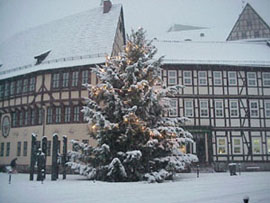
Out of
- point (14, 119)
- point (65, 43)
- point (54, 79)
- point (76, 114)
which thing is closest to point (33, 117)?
point (14, 119)

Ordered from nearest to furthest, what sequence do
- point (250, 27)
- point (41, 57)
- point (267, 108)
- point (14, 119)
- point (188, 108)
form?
point (188, 108) → point (267, 108) → point (41, 57) → point (14, 119) → point (250, 27)

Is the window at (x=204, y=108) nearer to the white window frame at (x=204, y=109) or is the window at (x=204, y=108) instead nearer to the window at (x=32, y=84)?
the white window frame at (x=204, y=109)

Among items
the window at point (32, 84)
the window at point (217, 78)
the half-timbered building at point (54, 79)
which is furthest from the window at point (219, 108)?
the window at point (32, 84)

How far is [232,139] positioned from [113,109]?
13891 millimetres

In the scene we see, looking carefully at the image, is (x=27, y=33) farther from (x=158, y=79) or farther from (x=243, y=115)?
(x=243, y=115)

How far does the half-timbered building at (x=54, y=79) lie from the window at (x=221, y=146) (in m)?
11.5

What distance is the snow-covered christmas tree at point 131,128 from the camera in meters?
16.1

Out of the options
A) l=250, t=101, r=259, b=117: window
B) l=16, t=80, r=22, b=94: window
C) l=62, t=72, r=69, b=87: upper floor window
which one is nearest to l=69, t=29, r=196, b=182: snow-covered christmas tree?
l=62, t=72, r=69, b=87: upper floor window

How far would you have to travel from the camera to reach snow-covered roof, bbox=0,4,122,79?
2573 centimetres

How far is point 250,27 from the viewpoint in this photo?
38156 millimetres

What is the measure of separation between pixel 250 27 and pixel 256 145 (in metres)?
18.2

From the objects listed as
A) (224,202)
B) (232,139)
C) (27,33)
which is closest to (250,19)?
(232,139)

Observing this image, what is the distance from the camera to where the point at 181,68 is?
2761cm

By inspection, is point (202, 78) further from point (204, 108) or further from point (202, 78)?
point (204, 108)
